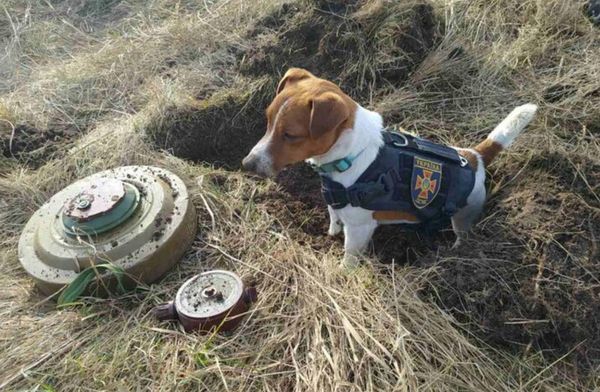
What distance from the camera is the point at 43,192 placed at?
3.91 meters

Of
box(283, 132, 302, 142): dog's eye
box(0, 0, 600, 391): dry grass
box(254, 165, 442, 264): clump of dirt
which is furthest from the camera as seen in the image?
box(254, 165, 442, 264): clump of dirt

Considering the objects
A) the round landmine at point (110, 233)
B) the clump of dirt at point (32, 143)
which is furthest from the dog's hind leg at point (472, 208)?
the clump of dirt at point (32, 143)

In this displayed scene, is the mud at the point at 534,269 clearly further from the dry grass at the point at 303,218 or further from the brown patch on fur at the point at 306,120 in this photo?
the brown patch on fur at the point at 306,120

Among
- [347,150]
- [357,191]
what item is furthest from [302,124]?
[357,191]

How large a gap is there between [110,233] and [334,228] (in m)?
1.46

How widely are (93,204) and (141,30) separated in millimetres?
3491

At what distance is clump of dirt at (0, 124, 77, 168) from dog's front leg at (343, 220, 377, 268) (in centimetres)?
275

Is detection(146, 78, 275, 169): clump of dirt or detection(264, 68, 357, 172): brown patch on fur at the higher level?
detection(264, 68, 357, 172): brown patch on fur

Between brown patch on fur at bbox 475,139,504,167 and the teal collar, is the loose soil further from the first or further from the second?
the teal collar

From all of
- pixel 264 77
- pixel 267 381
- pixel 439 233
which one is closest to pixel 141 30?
pixel 264 77

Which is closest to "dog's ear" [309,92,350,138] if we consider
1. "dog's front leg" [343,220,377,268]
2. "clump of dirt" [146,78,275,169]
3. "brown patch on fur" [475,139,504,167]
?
"dog's front leg" [343,220,377,268]

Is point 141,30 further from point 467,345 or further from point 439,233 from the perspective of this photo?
point 467,345

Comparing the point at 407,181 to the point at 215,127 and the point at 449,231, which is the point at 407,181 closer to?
the point at 449,231

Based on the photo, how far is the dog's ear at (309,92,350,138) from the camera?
2.67 m
